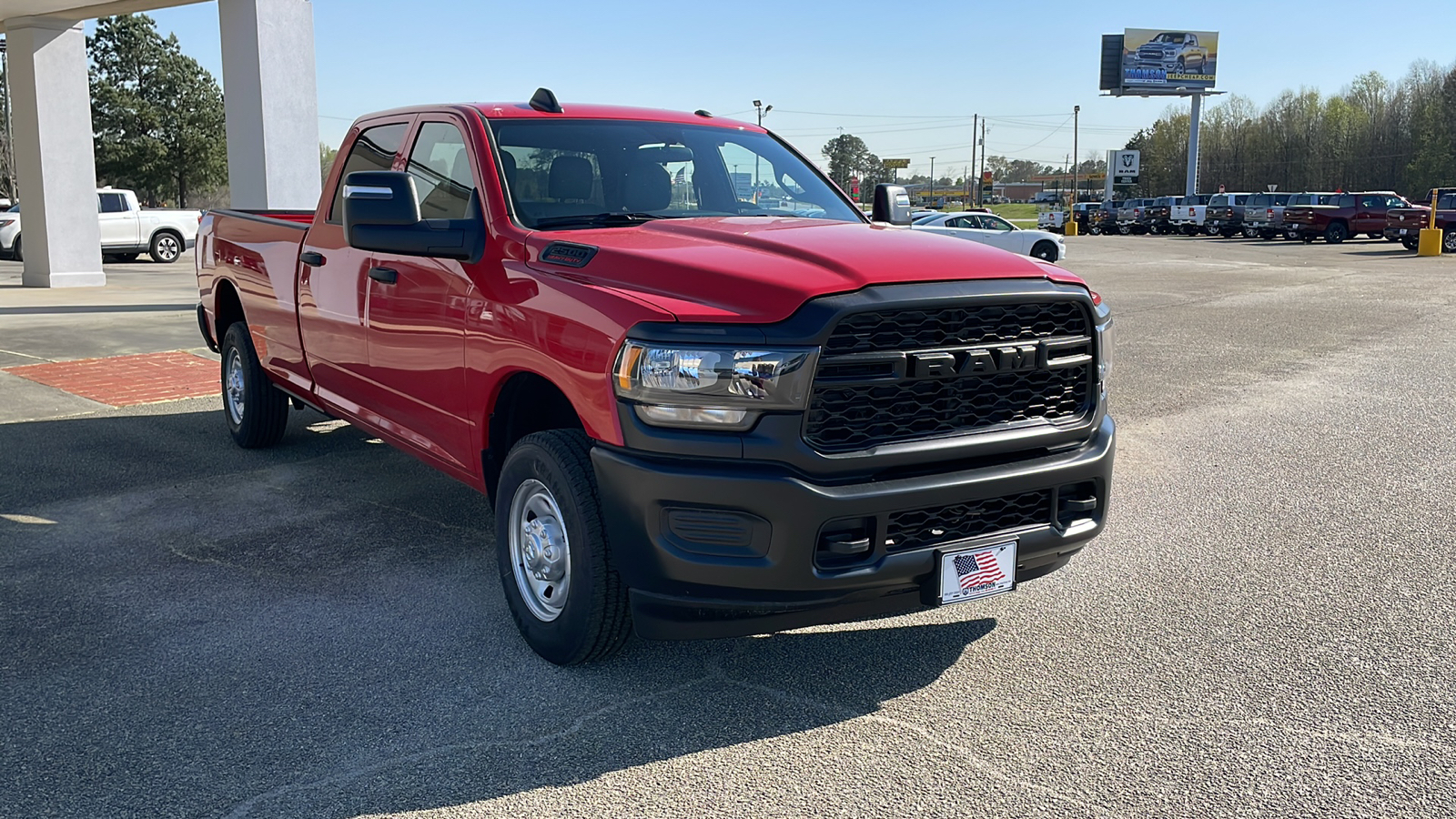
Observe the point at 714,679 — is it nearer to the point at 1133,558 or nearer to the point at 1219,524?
the point at 1133,558

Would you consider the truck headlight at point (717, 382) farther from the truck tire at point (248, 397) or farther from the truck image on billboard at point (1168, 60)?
the truck image on billboard at point (1168, 60)

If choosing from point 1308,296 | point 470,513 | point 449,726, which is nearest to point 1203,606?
point 449,726

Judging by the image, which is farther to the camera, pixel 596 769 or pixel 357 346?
pixel 357 346

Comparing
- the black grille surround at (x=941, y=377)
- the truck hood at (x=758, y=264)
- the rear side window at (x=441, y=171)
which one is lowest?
the black grille surround at (x=941, y=377)

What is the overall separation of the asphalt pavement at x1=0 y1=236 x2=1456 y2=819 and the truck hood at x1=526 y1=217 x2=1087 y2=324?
4.19 ft

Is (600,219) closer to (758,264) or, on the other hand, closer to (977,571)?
(758,264)

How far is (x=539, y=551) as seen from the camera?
3877 millimetres

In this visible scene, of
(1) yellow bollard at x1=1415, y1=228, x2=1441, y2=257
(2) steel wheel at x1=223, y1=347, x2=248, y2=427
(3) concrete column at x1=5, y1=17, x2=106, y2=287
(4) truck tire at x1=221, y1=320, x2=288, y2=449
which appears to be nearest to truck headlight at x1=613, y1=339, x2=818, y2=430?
(4) truck tire at x1=221, y1=320, x2=288, y2=449

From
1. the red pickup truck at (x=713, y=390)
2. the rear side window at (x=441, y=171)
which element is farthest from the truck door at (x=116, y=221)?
the red pickup truck at (x=713, y=390)

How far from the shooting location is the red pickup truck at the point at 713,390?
3.22 meters

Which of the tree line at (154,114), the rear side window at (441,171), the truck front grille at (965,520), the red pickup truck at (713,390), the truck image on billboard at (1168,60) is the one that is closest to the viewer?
the red pickup truck at (713,390)

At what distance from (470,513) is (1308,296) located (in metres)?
16.9

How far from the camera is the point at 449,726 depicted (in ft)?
11.3

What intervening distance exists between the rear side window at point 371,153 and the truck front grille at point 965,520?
10.2ft
